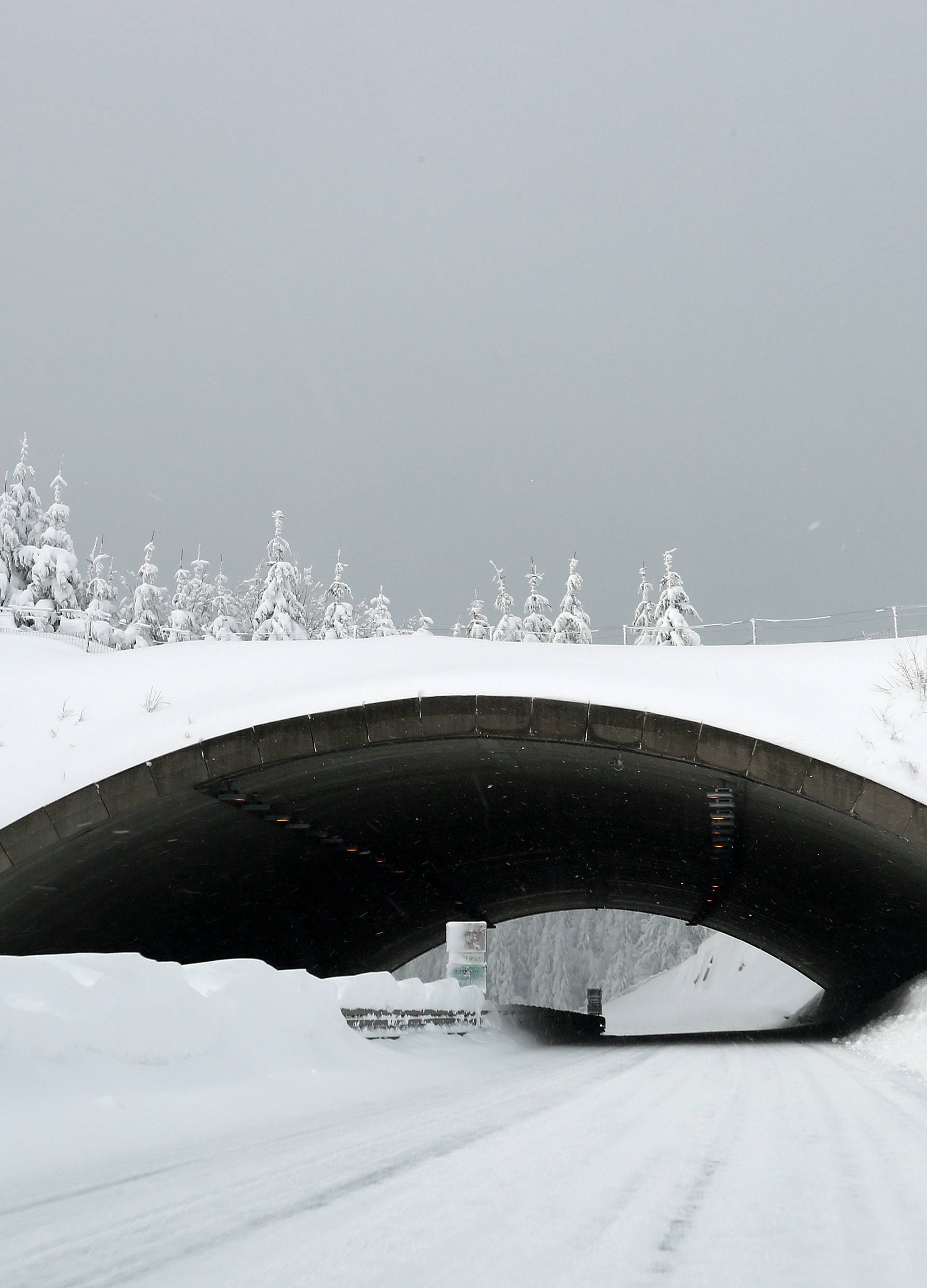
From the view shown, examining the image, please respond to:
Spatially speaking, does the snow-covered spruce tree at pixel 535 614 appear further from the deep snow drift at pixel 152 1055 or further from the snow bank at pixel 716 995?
the deep snow drift at pixel 152 1055

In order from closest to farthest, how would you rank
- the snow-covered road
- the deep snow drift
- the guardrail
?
the snow-covered road < the deep snow drift < the guardrail

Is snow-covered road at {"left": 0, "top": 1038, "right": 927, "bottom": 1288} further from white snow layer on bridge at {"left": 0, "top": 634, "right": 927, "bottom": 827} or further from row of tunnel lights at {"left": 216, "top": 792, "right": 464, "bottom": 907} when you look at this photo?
row of tunnel lights at {"left": 216, "top": 792, "right": 464, "bottom": 907}

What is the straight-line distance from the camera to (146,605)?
208 feet

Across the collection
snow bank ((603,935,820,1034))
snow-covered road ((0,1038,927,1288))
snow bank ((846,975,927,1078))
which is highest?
snow-covered road ((0,1038,927,1288))

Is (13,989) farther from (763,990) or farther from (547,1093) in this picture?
(763,990)

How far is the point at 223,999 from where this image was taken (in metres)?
10.2

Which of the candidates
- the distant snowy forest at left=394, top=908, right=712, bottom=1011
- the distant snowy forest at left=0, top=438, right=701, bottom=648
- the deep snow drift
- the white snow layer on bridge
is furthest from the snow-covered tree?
the deep snow drift

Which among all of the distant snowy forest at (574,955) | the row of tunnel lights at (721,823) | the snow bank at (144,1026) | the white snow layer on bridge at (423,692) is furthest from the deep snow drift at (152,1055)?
the distant snowy forest at (574,955)

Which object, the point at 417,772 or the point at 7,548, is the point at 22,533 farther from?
the point at 417,772

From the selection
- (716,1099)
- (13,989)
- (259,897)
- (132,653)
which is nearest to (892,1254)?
(13,989)

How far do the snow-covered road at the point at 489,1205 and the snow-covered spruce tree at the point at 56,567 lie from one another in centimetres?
4452

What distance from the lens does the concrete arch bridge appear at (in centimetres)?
2005

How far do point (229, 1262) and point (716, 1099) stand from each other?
7.88 m

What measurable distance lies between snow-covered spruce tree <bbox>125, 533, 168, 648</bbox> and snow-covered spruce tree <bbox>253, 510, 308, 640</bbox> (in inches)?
253
